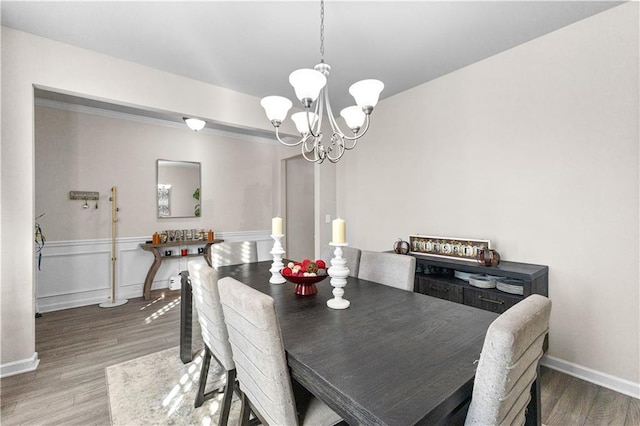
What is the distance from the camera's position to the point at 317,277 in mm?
1684

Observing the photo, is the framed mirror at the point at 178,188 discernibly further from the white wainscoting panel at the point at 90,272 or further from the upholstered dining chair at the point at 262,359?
the upholstered dining chair at the point at 262,359

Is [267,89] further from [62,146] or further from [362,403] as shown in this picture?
[362,403]

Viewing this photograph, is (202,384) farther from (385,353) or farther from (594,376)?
(594,376)

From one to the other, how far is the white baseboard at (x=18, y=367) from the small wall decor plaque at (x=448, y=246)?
11.3 feet

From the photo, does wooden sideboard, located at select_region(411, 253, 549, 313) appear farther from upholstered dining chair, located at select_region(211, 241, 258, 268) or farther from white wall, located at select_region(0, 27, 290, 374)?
white wall, located at select_region(0, 27, 290, 374)

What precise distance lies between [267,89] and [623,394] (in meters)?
3.97

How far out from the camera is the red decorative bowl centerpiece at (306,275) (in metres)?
1.69

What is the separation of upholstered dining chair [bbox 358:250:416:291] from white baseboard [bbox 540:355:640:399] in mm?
1450

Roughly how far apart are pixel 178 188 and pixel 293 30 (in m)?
3.17

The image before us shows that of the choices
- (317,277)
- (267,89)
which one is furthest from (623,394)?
(267,89)

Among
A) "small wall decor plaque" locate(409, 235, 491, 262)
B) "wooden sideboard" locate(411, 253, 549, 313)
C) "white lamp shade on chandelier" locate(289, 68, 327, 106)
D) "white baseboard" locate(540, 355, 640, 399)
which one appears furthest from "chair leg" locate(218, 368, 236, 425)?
"white baseboard" locate(540, 355, 640, 399)

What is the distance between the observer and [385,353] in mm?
1069

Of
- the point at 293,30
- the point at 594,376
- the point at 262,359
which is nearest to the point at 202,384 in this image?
the point at 262,359

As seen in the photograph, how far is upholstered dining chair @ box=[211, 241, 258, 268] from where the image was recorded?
9.31ft
